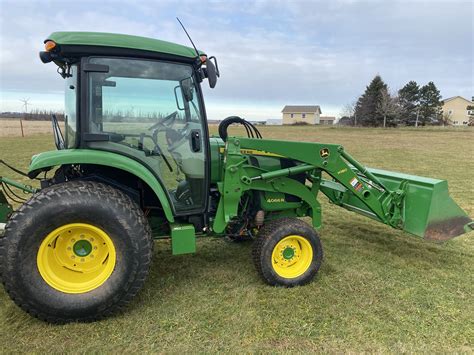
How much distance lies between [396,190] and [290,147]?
153 cm

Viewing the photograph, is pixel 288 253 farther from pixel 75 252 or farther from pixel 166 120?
pixel 75 252

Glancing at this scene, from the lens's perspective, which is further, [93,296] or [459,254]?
[459,254]

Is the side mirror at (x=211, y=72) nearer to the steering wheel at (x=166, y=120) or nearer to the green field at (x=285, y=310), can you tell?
the steering wheel at (x=166, y=120)

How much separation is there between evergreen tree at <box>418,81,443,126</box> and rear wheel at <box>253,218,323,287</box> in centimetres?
5951

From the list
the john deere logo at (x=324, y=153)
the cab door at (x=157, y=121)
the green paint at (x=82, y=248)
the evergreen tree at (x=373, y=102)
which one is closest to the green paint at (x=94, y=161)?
the cab door at (x=157, y=121)

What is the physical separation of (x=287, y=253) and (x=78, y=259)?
1980mm

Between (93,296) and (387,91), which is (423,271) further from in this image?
(387,91)

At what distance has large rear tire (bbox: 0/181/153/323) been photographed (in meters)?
2.83

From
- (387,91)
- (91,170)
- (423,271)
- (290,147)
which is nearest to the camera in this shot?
(91,170)

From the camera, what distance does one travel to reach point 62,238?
3.07m

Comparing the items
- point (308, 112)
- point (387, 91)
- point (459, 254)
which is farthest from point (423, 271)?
point (308, 112)

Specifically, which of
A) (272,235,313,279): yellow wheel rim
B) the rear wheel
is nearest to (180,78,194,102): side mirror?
the rear wheel

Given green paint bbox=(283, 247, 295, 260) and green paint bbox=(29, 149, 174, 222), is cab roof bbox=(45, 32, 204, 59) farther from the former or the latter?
green paint bbox=(283, 247, 295, 260)

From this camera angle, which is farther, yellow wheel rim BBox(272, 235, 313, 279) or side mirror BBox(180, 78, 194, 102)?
yellow wheel rim BBox(272, 235, 313, 279)
